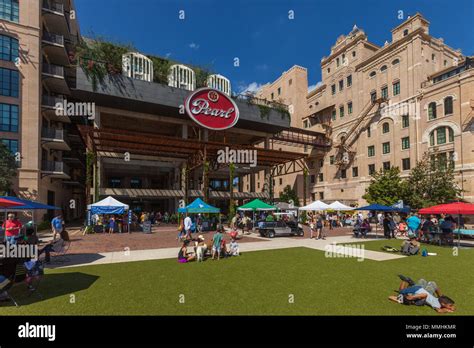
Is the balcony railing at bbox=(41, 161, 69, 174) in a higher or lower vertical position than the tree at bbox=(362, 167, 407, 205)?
higher

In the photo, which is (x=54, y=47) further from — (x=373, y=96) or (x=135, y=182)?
(x=373, y=96)

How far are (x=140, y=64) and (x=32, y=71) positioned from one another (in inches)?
461

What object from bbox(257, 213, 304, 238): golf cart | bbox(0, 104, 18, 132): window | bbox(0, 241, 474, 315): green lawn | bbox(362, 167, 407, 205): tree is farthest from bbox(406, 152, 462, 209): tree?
bbox(0, 104, 18, 132): window

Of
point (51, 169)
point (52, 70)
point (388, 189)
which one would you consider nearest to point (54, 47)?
point (52, 70)

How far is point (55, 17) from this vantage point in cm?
3206

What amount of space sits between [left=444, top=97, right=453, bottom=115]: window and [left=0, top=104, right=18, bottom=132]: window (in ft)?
164

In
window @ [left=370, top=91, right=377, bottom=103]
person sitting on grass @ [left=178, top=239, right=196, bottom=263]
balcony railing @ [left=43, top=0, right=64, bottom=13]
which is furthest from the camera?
window @ [left=370, top=91, right=377, bottom=103]

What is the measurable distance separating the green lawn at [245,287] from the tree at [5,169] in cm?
1869

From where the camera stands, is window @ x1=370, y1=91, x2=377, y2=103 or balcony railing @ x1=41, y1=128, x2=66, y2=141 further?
window @ x1=370, y1=91, x2=377, y2=103

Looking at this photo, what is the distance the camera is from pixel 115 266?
34.7ft

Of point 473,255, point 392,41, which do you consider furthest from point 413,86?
point 473,255

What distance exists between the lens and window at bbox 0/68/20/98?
27.8 metres

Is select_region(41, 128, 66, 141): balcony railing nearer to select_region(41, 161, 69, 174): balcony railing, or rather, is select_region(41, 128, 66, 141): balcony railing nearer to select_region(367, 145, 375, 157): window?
select_region(41, 161, 69, 174): balcony railing

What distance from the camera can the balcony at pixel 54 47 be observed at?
3128 centimetres
